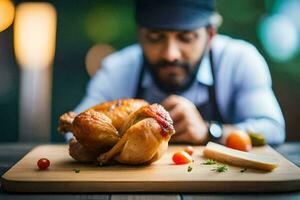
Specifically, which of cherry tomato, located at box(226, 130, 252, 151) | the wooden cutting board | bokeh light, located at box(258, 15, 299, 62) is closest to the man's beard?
bokeh light, located at box(258, 15, 299, 62)

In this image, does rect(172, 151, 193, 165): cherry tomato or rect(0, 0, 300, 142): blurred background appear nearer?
rect(172, 151, 193, 165): cherry tomato

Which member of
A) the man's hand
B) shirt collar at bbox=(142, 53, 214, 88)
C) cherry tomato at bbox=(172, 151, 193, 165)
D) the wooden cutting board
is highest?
shirt collar at bbox=(142, 53, 214, 88)

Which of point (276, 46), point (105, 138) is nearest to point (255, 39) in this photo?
point (276, 46)

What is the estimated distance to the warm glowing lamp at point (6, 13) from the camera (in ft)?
10.8

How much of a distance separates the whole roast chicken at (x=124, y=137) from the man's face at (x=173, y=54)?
3.08ft

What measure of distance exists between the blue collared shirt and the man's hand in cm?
20

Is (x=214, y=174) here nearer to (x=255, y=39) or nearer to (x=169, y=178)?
(x=169, y=178)

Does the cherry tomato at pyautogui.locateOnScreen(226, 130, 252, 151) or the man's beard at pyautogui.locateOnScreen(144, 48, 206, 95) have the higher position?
the man's beard at pyautogui.locateOnScreen(144, 48, 206, 95)

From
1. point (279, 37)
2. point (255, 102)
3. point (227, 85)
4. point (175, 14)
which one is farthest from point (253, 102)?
point (175, 14)

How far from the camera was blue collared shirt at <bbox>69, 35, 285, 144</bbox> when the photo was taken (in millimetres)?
3246

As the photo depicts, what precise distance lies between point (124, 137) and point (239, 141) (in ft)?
2.72

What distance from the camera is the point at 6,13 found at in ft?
10.8

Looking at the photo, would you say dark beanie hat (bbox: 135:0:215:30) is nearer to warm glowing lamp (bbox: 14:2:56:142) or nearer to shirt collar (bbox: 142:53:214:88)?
shirt collar (bbox: 142:53:214:88)

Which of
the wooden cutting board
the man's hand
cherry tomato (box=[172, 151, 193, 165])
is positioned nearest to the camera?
the wooden cutting board
